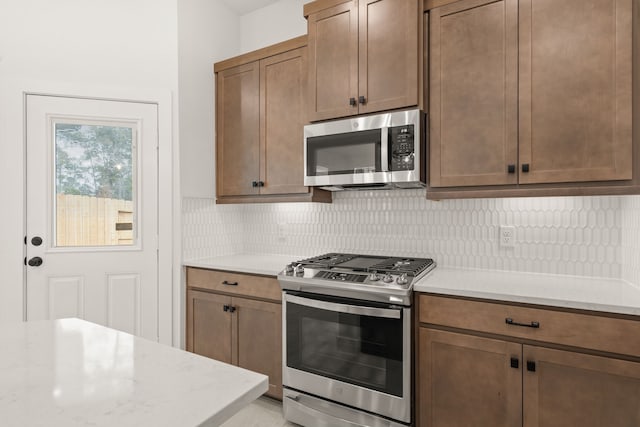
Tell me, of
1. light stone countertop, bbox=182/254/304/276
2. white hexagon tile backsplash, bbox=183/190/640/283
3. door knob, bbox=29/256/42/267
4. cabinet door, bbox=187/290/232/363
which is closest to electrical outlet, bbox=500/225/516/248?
white hexagon tile backsplash, bbox=183/190/640/283

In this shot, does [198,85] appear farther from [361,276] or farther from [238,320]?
[361,276]

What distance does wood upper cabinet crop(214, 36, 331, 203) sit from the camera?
2709 millimetres

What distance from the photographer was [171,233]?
290 centimetres

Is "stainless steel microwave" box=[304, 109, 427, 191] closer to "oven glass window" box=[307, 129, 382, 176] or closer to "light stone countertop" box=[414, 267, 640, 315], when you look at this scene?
"oven glass window" box=[307, 129, 382, 176]

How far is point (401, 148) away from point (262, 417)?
1923 mm

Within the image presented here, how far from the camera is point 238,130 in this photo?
3020 millimetres

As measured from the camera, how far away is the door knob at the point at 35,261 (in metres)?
2.58

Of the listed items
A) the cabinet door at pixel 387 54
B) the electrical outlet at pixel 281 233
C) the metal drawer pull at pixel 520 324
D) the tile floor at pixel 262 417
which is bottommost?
the tile floor at pixel 262 417

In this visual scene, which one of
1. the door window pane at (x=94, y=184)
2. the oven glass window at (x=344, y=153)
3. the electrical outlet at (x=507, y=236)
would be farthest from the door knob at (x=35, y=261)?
the electrical outlet at (x=507, y=236)

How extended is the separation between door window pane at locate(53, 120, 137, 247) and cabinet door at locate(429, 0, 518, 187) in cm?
224

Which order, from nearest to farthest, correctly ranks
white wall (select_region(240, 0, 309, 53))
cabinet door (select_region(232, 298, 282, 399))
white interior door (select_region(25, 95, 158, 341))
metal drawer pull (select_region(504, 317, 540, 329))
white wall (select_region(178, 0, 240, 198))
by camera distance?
1. metal drawer pull (select_region(504, 317, 540, 329))
2. cabinet door (select_region(232, 298, 282, 399))
3. white interior door (select_region(25, 95, 158, 341))
4. white wall (select_region(178, 0, 240, 198))
5. white wall (select_region(240, 0, 309, 53))

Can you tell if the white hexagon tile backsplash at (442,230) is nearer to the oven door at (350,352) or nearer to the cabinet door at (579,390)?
the cabinet door at (579,390)

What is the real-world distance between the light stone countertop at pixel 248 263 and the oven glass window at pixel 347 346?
14.1 inches

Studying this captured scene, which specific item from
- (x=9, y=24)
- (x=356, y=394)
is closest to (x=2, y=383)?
(x=356, y=394)
